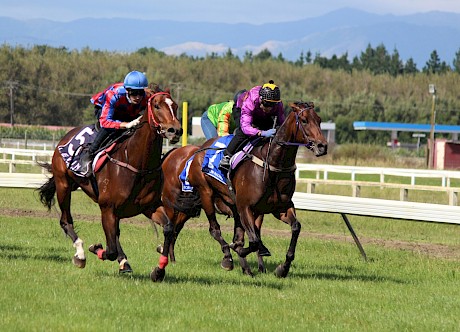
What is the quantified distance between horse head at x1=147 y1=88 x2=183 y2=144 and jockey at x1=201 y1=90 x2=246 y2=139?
310 centimetres

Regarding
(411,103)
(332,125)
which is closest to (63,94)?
(332,125)

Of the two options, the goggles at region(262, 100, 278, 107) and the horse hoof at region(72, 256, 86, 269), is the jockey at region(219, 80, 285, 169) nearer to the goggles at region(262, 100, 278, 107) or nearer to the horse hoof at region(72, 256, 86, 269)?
the goggles at region(262, 100, 278, 107)

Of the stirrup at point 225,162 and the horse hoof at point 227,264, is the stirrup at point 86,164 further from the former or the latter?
the horse hoof at point 227,264

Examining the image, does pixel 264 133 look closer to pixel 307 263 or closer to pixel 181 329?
pixel 307 263

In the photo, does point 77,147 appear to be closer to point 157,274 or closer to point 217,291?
point 157,274

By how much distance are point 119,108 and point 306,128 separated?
2078 millimetres

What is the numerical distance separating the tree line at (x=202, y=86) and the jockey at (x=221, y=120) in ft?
261

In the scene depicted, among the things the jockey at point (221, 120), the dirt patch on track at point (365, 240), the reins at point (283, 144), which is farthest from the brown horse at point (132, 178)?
the dirt patch on track at point (365, 240)

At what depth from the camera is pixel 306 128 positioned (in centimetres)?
1053

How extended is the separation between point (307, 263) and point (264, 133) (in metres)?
2.29

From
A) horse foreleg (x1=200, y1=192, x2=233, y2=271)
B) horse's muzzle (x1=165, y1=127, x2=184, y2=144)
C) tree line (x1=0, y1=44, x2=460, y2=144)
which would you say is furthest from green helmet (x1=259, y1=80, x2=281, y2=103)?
tree line (x1=0, y1=44, x2=460, y2=144)

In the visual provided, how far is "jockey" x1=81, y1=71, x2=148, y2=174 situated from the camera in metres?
10.2

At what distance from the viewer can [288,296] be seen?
944cm

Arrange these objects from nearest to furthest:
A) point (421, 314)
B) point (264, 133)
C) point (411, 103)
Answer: point (421, 314) < point (264, 133) < point (411, 103)
